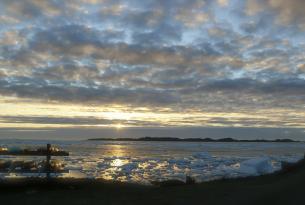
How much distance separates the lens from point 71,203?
10016 mm

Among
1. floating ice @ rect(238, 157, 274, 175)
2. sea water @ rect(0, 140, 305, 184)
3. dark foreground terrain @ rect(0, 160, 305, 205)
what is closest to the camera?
dark foreground terrain @ rect(0, 160, 305, 205)

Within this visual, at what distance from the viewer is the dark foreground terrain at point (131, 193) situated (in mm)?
10383

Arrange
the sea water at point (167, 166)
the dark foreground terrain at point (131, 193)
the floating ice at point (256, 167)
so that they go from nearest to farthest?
the dark foreground terrain at point (131, 193), the sea water at point (167, 166), the floating ice at point (256, 167)

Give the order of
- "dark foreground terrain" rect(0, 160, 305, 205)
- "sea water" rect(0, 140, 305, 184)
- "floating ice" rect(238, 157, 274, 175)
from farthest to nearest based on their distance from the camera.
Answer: "floating ice" rect(238, 157, 274, 175) → "sea water" rect(0, 140, 305, 184) → "dark foreground terrain" rect(0, 160, 305, 205)

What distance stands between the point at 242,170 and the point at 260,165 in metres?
1.19

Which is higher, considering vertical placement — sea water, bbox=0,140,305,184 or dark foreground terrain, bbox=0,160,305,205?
dark foreground terrain, bbox=0,160,305,205

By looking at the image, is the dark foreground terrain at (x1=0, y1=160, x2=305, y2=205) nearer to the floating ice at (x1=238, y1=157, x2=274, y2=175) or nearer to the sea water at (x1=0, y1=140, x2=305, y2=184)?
the sea water at (x1=0, y1=140, x2=305, y2=184)

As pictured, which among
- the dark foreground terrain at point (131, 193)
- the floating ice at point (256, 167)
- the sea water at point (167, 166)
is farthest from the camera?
the floating ice at point (256, 167)

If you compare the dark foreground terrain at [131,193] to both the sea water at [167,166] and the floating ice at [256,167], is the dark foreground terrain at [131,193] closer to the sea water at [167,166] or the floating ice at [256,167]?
the sea water at [167,166]

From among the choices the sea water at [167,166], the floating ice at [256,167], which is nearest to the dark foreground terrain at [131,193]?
the sea water at [167,166]

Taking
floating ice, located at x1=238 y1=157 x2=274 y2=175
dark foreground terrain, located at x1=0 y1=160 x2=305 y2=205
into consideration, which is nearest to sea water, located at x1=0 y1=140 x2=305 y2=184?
floating ice, located at x1=238 y1=157 x2=274 y2=175

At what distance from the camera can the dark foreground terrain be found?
1038cm

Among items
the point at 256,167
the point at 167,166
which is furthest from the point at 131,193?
the point at 167,166

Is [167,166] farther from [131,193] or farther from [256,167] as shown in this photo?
[131,193]
